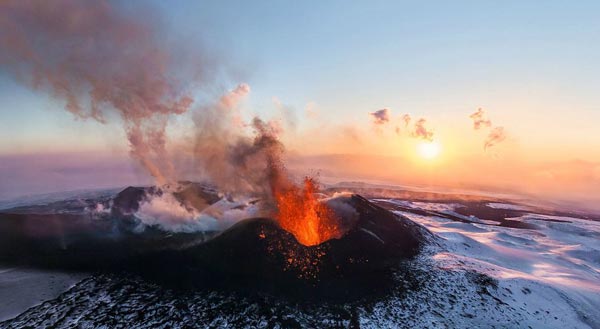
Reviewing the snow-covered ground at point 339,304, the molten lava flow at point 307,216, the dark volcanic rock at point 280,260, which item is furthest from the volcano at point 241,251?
the snow-covered ground at point 339,304

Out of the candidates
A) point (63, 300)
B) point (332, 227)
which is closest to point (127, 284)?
point (63, 300)

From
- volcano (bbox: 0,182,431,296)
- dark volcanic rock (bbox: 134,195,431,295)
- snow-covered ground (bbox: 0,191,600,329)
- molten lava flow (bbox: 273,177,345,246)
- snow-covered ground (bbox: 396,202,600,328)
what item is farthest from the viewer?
molten lava flow (bbox: 273,177,345,246)

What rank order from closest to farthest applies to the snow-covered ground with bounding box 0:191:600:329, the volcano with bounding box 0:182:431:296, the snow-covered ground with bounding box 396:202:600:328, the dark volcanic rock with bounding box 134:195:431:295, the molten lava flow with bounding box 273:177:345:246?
the snow-covered ground with bounding box 0:191:600:329 < the snow-covered ground with bounding box 396:202:600:328 < the dark volcanic rock with bounding box 134:195:431:295 < the volcano with bounding box 0:182:431:296 < the molten lava flow with bounding box 273:177:345:246

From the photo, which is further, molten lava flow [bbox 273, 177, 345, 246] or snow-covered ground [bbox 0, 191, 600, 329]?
molten lava flow [bbox 273, 177, 345, 246]

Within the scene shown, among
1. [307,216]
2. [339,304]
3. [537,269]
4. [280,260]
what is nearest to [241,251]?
[280,260]

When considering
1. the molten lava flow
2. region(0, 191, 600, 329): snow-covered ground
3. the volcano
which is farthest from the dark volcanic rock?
the molten lava flow

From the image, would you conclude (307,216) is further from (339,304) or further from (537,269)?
(537,269)

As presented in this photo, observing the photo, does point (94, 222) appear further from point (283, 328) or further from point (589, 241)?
point (589, 241)

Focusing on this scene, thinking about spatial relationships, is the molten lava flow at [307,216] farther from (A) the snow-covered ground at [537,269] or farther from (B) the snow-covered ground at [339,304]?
(A) the snow-covered ground at [537,269]

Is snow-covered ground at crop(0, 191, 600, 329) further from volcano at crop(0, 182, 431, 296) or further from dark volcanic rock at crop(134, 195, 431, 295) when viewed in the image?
volcano at crop(0, 182, 431, 296)
